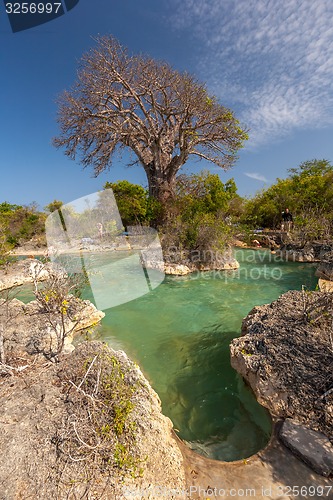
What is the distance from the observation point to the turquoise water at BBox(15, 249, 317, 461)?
297cm

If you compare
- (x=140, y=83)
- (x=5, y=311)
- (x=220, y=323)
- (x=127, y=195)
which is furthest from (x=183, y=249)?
(x=127, y=195)

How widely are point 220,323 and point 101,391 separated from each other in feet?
13.1

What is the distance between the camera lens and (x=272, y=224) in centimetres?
2181

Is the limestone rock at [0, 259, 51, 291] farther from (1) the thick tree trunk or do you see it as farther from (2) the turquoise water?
(1) the thick tree trunk

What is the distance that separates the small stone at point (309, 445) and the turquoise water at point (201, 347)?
35 cm

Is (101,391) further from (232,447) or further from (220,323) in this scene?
(220,323)

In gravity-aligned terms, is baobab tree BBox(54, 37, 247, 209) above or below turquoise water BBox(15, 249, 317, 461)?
above

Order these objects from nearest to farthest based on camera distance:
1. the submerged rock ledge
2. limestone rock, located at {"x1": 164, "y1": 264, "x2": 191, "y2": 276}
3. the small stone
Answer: the small stone → the submerged rock ledge → limestone rock, located at {"x1": 164, "y1": 264, "x2": 191, "y2": 276}

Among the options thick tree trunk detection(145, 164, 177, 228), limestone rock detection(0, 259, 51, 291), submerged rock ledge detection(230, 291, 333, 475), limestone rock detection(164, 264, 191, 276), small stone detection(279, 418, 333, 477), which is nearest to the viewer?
small stone detection(279, 418, 333, 477)

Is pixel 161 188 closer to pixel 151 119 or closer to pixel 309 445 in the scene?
pixel 151 119

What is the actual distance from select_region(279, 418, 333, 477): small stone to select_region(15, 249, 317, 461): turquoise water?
355 mm

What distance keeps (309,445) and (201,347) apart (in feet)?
8.39

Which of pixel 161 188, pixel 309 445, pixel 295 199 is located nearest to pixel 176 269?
pixel 161 188

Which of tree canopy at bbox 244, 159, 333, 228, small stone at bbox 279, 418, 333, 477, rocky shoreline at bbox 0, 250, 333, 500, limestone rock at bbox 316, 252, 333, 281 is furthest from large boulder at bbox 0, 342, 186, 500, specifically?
tree canopy at bbox 244, 159, 333, 228
